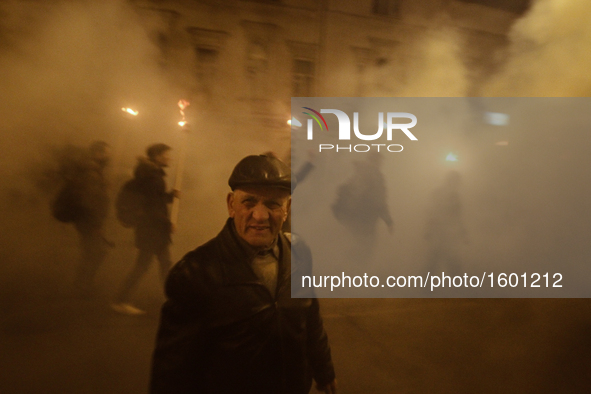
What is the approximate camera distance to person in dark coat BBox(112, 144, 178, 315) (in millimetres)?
1405

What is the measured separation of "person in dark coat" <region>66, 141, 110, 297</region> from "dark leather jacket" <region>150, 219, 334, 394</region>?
1.11ft

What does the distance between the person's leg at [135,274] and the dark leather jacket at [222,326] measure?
0.38 ft

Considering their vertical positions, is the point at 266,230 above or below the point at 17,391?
above

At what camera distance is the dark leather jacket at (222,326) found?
139 cm

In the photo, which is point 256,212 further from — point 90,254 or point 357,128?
→ point 90,254

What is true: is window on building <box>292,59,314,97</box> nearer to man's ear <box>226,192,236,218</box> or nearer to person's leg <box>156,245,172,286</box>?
man's ear <box>226,192,236,218</box>

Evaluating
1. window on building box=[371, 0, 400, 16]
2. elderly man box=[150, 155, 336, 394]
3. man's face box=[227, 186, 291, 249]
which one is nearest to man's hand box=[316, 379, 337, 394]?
elderly man box=[150, 155, 336, 394]

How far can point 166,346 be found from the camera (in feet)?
4.59

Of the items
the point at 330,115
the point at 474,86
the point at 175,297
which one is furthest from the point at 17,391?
the point at 474,86

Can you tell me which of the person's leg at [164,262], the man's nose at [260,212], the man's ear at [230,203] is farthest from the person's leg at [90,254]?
the man's nose at [260,212]

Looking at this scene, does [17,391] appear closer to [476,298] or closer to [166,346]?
[166,346]

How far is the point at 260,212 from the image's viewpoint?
1.41 metres

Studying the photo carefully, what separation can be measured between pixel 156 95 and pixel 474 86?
149 centimetres

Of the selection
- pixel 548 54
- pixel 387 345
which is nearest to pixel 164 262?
pixel 387 345
